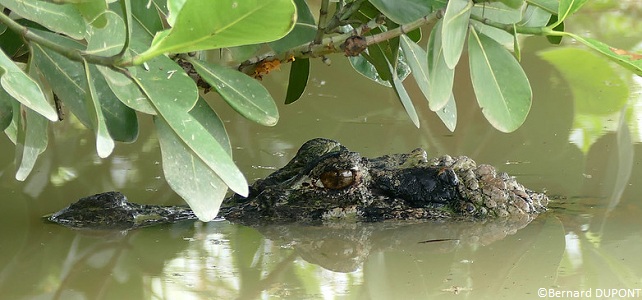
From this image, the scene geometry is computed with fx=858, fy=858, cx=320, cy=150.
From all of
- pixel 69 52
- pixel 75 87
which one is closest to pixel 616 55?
pixel 69 52

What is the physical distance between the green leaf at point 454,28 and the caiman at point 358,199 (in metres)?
1.28

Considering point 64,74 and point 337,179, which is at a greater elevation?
point 64,74

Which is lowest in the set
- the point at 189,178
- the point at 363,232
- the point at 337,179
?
the point at 363,232

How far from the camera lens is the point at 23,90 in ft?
3.84

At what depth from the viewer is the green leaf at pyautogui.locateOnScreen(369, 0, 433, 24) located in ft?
5.47

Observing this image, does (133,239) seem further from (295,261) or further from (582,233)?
(582,233)

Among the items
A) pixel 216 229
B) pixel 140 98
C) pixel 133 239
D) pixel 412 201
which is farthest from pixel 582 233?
pixel 140 98

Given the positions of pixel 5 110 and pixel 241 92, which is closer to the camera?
pixel 241 92

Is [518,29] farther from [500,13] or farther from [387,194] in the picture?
[387,194]

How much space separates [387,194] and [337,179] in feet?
0.54

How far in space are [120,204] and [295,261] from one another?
756 mm

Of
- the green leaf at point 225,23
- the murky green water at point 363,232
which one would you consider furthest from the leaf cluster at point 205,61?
the murky green water at point 363,232

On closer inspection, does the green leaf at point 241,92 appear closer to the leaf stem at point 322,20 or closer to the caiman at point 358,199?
the leaf stem at point 322,20

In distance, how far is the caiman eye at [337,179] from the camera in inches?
105
